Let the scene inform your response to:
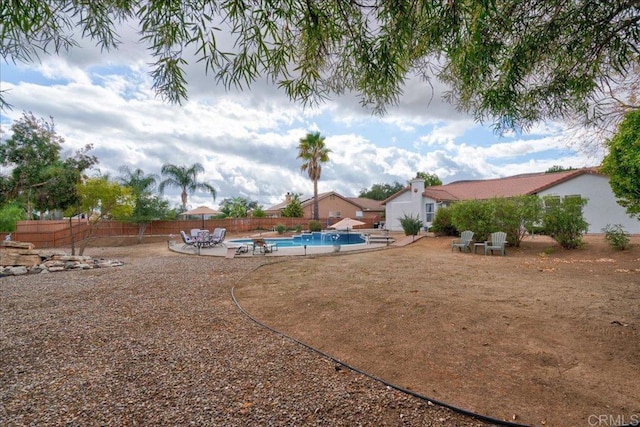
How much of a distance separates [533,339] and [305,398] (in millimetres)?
2971

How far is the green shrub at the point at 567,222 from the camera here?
11531mm

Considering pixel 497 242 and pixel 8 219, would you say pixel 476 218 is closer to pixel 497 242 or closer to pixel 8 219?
pixel 497 242

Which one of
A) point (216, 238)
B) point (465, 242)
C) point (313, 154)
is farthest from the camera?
point (313, 154)

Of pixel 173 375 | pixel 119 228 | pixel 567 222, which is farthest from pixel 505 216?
pixel 119 228

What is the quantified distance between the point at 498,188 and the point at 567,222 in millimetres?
14721

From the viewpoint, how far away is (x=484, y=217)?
13.5 m

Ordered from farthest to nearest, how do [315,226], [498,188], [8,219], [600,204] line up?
[315,226], [498,188], [8,219], [600,204]

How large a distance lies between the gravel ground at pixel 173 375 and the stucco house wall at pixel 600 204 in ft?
63.7

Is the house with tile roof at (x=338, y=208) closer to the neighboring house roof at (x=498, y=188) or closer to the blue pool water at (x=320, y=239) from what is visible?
the neighboring house roof at (x=498, y=188)

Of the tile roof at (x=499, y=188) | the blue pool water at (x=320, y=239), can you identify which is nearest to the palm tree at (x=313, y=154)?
the blue pool water at (x=320, y=239)

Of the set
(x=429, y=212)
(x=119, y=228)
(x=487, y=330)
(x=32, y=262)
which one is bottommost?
(x=487, y=330)

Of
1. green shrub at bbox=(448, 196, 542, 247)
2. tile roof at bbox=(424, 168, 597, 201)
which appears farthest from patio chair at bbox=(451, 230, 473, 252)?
tile roof at bbox=(424, 168, 597, 201)

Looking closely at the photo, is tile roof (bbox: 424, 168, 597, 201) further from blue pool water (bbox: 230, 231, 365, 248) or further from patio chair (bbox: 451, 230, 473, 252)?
patio chair (bbox: 451, 230, 473, 252)

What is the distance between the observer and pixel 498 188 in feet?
82.5
